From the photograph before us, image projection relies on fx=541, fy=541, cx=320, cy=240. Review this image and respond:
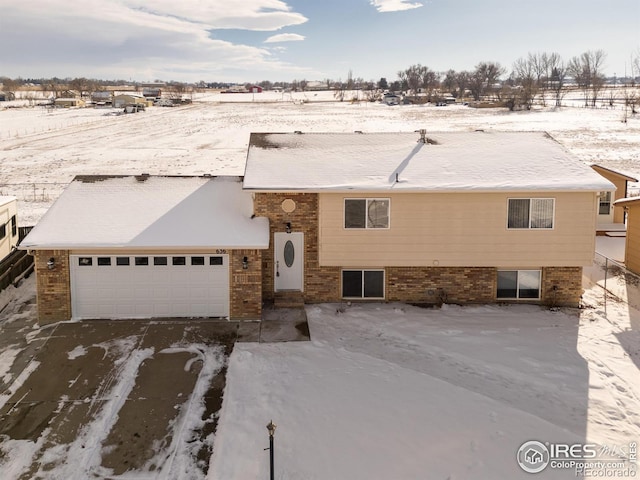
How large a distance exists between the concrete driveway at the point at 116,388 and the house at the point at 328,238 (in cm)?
93

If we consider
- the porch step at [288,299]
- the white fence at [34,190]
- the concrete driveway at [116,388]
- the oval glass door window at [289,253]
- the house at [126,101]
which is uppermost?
the house at [126,101]

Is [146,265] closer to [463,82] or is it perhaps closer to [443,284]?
[443,284]

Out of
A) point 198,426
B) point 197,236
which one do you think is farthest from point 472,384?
point 197,236

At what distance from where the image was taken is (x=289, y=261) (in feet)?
48.3

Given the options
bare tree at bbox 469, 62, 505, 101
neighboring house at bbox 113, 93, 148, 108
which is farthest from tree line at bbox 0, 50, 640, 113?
neighboring house at bbox 113, 93, 148, 108

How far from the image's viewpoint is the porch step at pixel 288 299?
14453mm

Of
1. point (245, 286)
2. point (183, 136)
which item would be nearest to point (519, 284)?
point (245, 286)

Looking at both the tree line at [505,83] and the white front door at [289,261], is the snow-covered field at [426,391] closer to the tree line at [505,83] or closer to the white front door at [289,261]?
the white front door at [289,261]

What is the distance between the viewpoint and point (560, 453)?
27.5 ft

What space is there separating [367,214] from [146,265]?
19.1 feet

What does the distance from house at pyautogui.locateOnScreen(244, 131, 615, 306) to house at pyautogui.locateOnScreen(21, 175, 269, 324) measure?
1282 millimetres

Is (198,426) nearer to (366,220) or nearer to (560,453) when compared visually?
(560,453)

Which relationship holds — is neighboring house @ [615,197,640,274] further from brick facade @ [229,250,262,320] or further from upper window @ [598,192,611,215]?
brick facade @ [229,250,262,320]

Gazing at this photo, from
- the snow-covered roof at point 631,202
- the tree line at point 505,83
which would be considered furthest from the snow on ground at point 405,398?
the tree line at point 505,83
